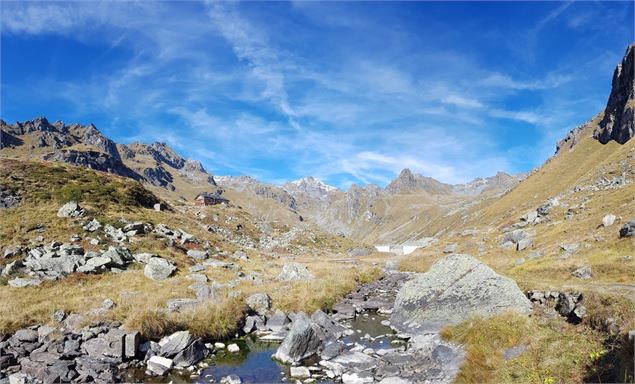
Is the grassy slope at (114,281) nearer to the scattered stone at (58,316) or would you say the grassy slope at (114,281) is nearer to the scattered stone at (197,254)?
the scattered stone at (58,316)

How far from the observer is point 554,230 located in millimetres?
69375

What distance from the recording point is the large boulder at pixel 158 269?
140 feet

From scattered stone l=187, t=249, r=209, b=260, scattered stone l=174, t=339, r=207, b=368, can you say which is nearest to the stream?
scattered stone l=174, t=339, r=207, b=368

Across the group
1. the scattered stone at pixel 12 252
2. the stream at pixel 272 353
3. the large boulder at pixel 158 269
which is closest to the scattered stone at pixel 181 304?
the stream at pixel 272 353

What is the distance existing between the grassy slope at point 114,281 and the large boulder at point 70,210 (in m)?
1.00

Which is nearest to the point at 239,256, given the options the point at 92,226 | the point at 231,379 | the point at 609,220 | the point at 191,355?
the point at 92,226

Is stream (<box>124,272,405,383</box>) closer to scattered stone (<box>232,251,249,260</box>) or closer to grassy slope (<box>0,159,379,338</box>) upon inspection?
grassy slope (<box>0,159,379,338</box>)

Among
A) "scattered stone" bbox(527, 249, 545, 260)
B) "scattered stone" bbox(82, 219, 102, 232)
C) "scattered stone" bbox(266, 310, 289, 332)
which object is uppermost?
"scattered stone" bbox(82, 219, 102, 232)

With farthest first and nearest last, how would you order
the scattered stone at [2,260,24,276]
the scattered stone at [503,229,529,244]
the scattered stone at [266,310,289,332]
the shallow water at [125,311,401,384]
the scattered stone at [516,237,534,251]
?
1. the scattered stone at [503,229,529,244]
2. the scattered stone at [516,237,534,251]
3. the scattered stone at [2,260,24,276]
4. the scattered stone at [266,310,289,332]
5. the shallow water at [125,311,401,384]

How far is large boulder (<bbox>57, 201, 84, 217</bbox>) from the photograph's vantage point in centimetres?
A: 5828

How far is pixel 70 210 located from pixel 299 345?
163 feet

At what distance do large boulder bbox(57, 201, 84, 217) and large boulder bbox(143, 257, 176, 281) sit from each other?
67.2 feet

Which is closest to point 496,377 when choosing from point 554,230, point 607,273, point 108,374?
point 108,374

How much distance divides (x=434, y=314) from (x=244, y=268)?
3501 centimetres
